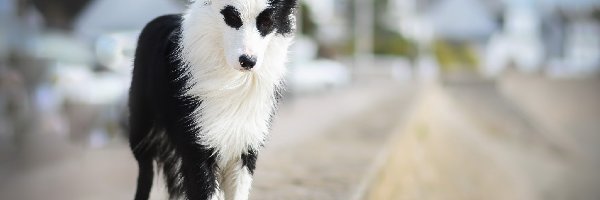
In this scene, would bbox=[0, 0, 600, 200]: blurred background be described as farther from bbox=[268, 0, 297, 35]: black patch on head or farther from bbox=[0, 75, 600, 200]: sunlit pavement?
bbox=[268, 0, 297, 35]: black patch on head

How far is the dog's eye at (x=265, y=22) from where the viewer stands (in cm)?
233

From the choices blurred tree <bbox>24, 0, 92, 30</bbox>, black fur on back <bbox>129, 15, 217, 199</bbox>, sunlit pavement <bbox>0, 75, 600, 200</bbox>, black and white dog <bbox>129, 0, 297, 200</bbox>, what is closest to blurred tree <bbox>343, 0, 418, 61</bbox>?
sunlit pavement <bbox>0, 75, 600, 200</bbox>

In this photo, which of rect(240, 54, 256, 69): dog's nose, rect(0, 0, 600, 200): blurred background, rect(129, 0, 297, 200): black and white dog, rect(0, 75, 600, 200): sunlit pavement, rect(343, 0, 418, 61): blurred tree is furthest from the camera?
rect(343, 0, 418, 61): blurred tree

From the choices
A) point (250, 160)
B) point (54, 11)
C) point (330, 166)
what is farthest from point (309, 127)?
point (250, 160)

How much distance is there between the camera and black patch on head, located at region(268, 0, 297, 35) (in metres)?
2.38

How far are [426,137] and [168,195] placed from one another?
9747mm

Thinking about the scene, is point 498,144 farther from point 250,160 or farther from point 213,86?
point 213,86

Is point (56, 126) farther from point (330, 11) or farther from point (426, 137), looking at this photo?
point (330, 11)

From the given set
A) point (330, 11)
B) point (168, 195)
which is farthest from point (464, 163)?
point (330, 11)

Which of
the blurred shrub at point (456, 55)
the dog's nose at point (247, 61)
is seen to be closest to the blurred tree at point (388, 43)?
the blurred shrub at point (456, 55)

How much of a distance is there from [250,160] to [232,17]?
0.63 m

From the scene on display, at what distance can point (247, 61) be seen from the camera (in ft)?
7.29

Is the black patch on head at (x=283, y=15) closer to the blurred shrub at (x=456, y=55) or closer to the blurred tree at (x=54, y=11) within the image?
the blurred tree at (x=54, y=11)

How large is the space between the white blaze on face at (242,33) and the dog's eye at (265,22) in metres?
0.01
